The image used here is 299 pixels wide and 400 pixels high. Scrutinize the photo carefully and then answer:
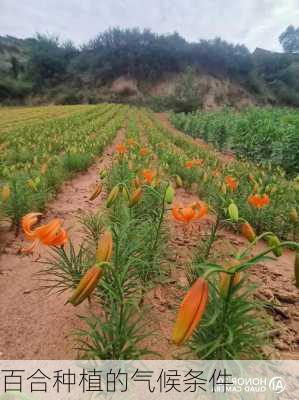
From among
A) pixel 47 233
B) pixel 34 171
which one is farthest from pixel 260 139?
pixel 47 233

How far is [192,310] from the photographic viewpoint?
2.20 ft

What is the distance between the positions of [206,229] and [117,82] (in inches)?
1548

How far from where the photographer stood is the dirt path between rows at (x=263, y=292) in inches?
53.8

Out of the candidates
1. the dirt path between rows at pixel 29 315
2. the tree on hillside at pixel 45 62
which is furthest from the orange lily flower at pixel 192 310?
the tree on hillside at pixel 45 62

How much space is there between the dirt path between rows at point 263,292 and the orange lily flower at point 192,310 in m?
0.48

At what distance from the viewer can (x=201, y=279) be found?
25.8 inches

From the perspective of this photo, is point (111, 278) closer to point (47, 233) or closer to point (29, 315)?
point (47, 233)

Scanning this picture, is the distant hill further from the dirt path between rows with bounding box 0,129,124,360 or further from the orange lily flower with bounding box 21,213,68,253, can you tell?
the orange lily flower with bounding box 21,213,68,253

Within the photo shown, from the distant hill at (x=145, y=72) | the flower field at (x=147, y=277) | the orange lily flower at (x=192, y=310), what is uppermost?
the distant hill at (x=145, y=72)

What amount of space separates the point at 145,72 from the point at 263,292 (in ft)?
136

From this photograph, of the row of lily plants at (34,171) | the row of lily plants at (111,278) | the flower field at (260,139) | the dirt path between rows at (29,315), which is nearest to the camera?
the row of lily plants at (111,278)

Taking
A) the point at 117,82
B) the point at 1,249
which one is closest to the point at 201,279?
the point at 1,249

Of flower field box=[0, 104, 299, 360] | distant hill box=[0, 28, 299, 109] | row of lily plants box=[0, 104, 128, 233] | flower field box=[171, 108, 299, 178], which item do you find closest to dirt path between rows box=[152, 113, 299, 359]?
flower field box=[0, 104, 299, 360]

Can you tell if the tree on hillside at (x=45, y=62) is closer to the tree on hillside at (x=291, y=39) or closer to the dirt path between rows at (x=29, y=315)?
the dirt path between rows at (x=29, y=315)
